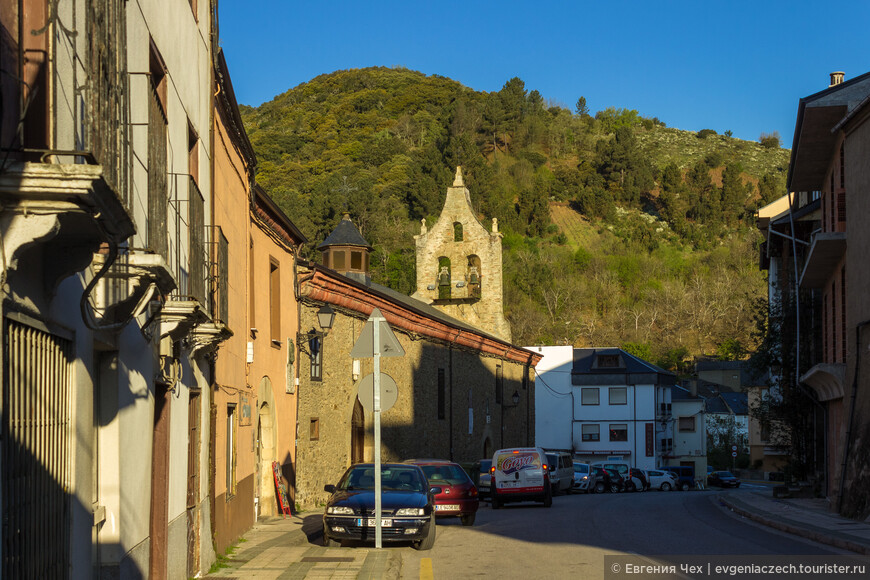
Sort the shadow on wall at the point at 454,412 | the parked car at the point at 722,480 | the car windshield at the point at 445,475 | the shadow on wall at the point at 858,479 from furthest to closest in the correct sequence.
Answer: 1. the parked car at the point at 722,480
2. the shadow on wall at the point at 454,412
3. the car windshield at the point at 445,475
4. the shadow on wall at the point at 858,479

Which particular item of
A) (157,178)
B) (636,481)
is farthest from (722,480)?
(157,178)

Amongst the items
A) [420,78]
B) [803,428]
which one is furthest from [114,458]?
[420,78]

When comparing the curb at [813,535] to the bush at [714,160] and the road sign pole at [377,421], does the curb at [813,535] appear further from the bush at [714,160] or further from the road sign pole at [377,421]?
the bush at [714,160]

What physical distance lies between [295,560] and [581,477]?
104ft

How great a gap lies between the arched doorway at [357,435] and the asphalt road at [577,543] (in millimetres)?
4756

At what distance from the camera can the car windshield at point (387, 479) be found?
15.6 meters

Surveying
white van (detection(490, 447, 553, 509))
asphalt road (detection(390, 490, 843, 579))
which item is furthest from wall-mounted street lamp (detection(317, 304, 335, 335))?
white van (detection(490, 447, 553, 509))

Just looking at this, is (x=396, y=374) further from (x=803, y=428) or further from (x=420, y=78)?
(x=420, y=78)

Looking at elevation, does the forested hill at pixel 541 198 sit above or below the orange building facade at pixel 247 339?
above

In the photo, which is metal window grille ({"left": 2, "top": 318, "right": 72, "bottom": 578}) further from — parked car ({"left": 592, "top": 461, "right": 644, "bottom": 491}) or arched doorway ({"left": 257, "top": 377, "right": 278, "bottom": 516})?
parked car ({"left": 592, "top": 461, "right": 644, "bottom": 491})

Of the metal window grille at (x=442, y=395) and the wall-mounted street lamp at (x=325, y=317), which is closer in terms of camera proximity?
the wall-mounted street lamp at (x=325, y=317)

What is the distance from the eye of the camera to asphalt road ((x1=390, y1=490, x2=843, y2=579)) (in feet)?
40.2

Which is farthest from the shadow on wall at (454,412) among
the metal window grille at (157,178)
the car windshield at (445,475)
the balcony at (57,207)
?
the balcony at (57,207)

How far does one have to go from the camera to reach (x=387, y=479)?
15.9m
